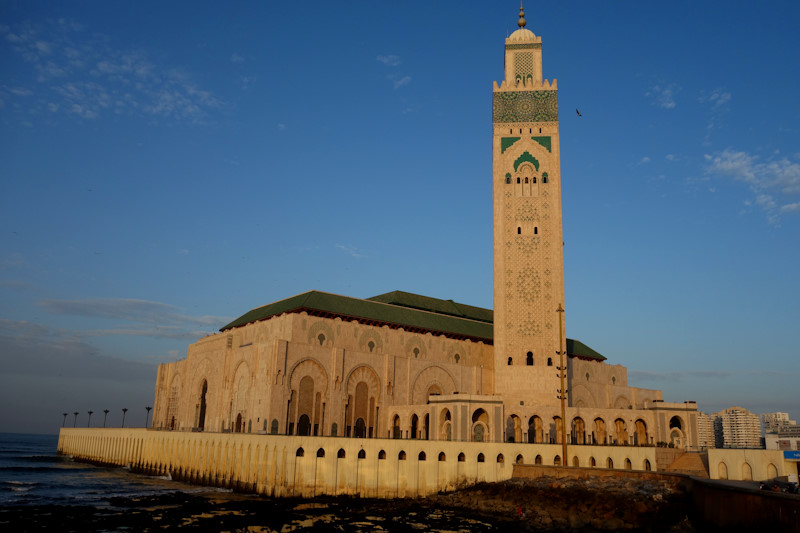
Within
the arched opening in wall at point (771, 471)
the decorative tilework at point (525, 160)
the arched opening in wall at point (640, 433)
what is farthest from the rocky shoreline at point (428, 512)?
the decorative tilework at point (525, 160)

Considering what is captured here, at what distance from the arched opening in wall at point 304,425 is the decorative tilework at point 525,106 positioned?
3121 centimetres

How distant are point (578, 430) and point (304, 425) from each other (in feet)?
73.7

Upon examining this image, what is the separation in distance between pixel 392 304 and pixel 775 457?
→ 38145mm

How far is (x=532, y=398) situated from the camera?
4934 cm

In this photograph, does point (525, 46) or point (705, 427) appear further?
point (705, 427)

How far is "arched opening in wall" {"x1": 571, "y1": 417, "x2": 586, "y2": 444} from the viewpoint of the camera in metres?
48.9

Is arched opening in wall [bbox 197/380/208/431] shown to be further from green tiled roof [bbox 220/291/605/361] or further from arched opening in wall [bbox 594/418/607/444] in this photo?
arched opening in wall [bbox 594/418/607/444]

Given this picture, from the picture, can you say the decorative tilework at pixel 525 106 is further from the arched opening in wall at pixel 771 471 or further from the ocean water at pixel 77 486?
the ocean water at pixel 77 486

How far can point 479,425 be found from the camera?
159ft

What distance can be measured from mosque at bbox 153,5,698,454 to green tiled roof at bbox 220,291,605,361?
203 mm

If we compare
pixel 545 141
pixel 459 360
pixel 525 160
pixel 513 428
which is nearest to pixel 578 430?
pixel 513 428

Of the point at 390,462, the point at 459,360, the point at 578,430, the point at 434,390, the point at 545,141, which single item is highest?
the point at 545,141

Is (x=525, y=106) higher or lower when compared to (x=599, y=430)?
higher

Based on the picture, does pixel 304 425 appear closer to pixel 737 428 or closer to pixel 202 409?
pixel 202 409
